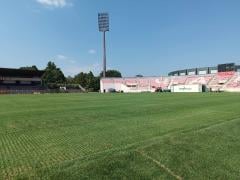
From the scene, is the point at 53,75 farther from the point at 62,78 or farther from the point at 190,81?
the point at 190,81

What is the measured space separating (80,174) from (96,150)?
47.8 inches

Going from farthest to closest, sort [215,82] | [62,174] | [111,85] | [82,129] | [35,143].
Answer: [111,85] < [215,82] < [82,129] < [35,143] < [62,174]

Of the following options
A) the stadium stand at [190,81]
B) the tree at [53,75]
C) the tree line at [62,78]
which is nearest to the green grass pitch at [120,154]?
the stadium stand at [190,81]

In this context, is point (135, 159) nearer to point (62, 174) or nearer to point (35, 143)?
point (62, 174)

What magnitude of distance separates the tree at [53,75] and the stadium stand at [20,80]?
993 inches

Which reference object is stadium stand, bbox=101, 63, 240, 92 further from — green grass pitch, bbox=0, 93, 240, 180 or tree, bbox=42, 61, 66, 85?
green grass pitch, bbox=0, 93, 240, 180

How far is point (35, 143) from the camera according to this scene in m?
5.55

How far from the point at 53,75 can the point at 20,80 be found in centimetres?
3163

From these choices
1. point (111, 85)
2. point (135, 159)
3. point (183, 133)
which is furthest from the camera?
point (111, 85)

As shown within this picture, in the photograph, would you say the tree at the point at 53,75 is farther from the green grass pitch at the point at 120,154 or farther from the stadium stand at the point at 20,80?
the green grass pitch at the point at 120,154

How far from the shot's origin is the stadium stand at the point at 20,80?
84.4m

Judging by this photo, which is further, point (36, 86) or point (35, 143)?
point (36, 86)

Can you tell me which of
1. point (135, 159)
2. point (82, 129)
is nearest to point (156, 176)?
Answer: point (135, 159)

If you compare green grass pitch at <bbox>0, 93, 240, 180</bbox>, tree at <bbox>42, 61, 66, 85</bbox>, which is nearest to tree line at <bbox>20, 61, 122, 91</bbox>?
tree at <bbox>42, 61, 66, 85</bbox>
